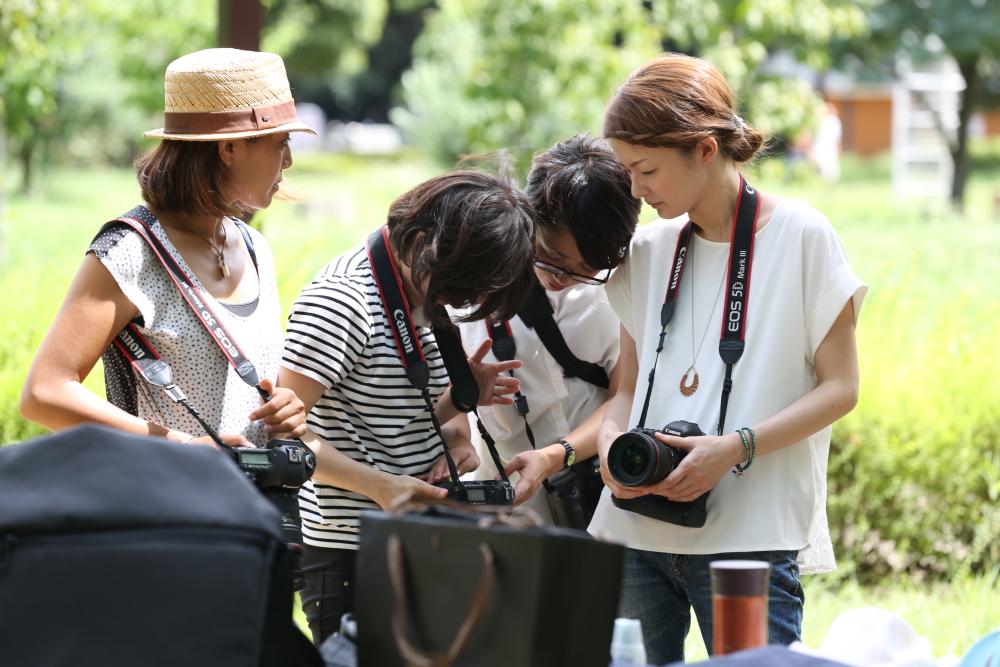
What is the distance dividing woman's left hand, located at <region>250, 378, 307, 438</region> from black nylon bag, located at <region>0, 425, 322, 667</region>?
1.97 feet

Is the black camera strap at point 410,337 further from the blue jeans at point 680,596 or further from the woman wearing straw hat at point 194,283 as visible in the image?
the blue jeans at point 680,596

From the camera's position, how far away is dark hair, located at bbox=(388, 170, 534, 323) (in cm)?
233

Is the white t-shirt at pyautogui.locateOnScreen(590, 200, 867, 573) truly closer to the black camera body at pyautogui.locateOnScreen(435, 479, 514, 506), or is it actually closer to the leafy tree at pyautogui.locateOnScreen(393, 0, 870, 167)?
the black camera body at pyautogui.locateOnScreen(435, 479, 514, 506)

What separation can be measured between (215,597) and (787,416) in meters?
1.16

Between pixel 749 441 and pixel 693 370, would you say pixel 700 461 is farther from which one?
pixel 693 370

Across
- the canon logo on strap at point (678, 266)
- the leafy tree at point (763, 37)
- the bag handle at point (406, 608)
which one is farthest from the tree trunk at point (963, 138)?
the bag handle at point (406, 608)

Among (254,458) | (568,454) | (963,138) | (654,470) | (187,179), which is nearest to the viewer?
(254,458)

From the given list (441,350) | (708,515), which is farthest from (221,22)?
(708,515)

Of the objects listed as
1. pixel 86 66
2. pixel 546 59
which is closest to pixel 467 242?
pixel 546 59

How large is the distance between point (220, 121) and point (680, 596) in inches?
52.0

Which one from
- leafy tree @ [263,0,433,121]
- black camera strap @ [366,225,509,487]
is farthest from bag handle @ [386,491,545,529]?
leafy tree @ [263,0,433,121]

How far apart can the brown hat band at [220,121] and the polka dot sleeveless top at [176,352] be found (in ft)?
0.57

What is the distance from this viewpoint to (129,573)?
1.63 m

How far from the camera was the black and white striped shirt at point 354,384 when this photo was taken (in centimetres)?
238
